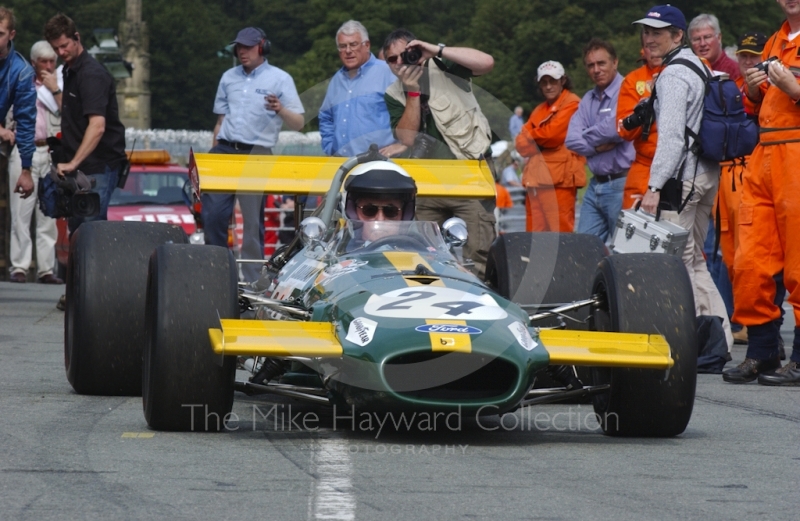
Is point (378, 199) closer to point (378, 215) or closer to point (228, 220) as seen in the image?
point (378, 215)

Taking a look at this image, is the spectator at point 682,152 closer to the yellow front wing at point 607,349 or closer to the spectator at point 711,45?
the spectator at point 711,45

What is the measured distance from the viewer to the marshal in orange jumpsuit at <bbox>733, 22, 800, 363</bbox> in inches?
314

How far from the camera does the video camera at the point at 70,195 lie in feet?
35.2

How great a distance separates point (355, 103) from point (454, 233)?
3.78 metres

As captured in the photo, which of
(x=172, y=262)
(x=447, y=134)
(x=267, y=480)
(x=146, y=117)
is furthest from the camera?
(x=146, y=117)

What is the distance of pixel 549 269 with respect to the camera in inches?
301

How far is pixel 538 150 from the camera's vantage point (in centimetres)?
1147

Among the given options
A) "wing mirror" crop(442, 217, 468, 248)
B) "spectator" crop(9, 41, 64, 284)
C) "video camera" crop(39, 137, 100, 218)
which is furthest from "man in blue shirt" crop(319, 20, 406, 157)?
"spectator" crop(9, 41, 64, 284)

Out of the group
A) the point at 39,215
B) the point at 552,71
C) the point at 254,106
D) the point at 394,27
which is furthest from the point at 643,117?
the point at 394,27

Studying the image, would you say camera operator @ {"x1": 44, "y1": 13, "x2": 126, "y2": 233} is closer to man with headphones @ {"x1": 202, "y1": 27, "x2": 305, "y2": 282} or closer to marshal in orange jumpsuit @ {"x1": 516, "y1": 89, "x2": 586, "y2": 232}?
man with headphones @ {"x1": 202, "y1": 27, "x2": 305, "y2": 282}

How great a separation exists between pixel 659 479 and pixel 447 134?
522cm

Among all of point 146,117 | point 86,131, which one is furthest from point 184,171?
point 146,117

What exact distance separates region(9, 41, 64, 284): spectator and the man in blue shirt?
4.50 meters

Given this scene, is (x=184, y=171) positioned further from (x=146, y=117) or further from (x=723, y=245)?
(x=146, y=117)
